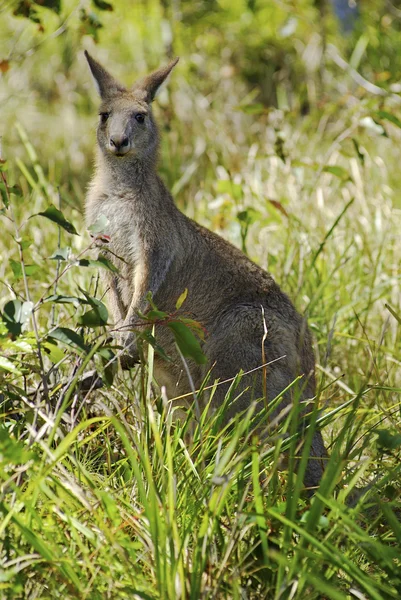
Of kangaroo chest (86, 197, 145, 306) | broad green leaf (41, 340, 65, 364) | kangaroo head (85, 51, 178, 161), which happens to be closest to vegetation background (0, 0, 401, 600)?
broad green leaf (41, 340, 65, 364)

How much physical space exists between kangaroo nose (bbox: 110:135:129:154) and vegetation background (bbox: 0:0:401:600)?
0.42m

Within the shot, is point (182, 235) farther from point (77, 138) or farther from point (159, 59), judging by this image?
point (159, 59)

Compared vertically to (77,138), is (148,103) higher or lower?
higher

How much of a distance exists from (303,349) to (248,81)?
19.2 feet

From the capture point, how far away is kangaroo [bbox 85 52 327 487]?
358 centimetres

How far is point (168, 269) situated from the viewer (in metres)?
3.77

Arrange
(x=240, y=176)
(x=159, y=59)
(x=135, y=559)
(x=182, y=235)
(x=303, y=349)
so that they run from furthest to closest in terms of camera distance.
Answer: (x=159, y=59) → (x=240, y=176) → (x=182, y=235) → (x=303, y=349) → (x=135, y=559)

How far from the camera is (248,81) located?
8867mm

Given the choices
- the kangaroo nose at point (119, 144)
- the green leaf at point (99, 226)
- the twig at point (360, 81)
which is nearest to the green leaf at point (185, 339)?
the green leaf at point (99, 226)

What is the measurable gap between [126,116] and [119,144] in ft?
0.59

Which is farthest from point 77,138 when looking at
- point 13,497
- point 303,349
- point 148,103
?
point 13,497

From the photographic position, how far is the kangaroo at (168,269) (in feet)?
11.8

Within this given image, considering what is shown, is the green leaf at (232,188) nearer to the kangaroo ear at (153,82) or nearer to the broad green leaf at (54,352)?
the kangaroo ear at (153,82)

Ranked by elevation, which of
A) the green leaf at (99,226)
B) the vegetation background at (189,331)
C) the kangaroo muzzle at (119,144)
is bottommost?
the vegetation background at (189,331)
